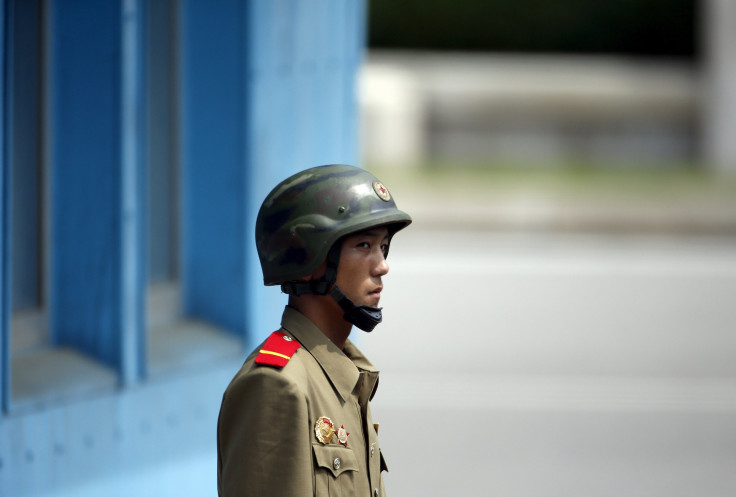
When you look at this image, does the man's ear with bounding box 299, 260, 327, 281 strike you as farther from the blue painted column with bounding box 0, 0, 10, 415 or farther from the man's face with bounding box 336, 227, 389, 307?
the blue painted column with bounding box 0, 0, 10, 415

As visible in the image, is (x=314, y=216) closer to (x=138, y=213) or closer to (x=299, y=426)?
(x=299, y=426)

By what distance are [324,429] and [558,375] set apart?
607cm

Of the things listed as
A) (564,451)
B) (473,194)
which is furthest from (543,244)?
(564,451)

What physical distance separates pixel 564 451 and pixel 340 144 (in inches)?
107

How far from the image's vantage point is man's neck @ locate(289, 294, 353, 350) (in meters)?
2.28

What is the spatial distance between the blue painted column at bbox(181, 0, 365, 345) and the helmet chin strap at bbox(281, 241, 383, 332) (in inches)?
73.4

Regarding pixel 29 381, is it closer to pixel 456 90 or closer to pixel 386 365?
pixel 386 365

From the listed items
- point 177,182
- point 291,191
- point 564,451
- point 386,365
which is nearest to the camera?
point 291,191

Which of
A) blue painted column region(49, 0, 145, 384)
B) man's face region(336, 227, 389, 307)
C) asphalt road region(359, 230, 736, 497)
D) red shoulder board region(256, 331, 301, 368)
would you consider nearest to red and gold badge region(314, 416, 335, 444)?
red shoulder board region(256, 331, 301, 368)

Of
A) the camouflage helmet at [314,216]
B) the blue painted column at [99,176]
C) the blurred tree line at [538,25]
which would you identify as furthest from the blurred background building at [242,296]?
the blurred tree line at [538,25]

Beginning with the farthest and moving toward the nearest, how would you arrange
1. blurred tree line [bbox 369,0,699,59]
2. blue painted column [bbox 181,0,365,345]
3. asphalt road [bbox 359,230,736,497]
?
blurred tree line [bbox 369,0,699,59], asphalt road [bbox 359,230,736,497], blue painted column [bbox 181,0,365,345]

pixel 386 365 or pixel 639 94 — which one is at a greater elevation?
pixel 639 94

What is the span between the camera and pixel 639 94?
22.0 metres

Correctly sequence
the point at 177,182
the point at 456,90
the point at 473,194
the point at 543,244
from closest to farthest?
the point at 177,182 → the point at 543,244 → the point at 473,194 → the point at 456,90
